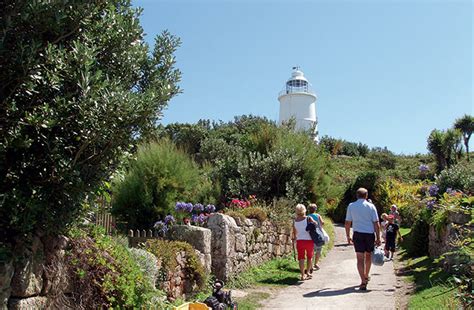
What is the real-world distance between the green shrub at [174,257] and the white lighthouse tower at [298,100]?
34070 mm

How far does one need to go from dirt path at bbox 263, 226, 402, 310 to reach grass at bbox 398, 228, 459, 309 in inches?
13.0

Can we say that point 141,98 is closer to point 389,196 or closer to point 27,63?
point 27,63

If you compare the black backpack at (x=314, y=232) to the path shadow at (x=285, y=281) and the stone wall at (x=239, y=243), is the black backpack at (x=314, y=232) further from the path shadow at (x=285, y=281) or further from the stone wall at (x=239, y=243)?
the stone wall at (x=239, y=243)

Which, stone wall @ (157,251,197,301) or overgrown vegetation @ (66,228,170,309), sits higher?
overgrown vegetation @ (66,228,170,309)

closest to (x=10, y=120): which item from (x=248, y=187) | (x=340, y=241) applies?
(x=248, y=187)

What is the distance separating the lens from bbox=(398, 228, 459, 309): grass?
20.9ft

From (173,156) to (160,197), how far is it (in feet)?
3.40

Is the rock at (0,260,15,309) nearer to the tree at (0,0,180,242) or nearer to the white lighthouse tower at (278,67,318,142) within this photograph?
the tree at (0,0,180,242)

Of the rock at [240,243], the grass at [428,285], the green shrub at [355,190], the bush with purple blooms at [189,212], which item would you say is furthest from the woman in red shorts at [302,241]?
the green shrub at [355,190]

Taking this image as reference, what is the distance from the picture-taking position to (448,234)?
8484 mm

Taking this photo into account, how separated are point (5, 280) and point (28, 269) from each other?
26 cm

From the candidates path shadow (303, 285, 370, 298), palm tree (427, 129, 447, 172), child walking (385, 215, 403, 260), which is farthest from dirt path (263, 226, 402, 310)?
palm tree (427, 129, 447, 172)

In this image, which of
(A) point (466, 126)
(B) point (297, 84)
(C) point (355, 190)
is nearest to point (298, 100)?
(B) point (297, 84)

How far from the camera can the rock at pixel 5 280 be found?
3.67m
